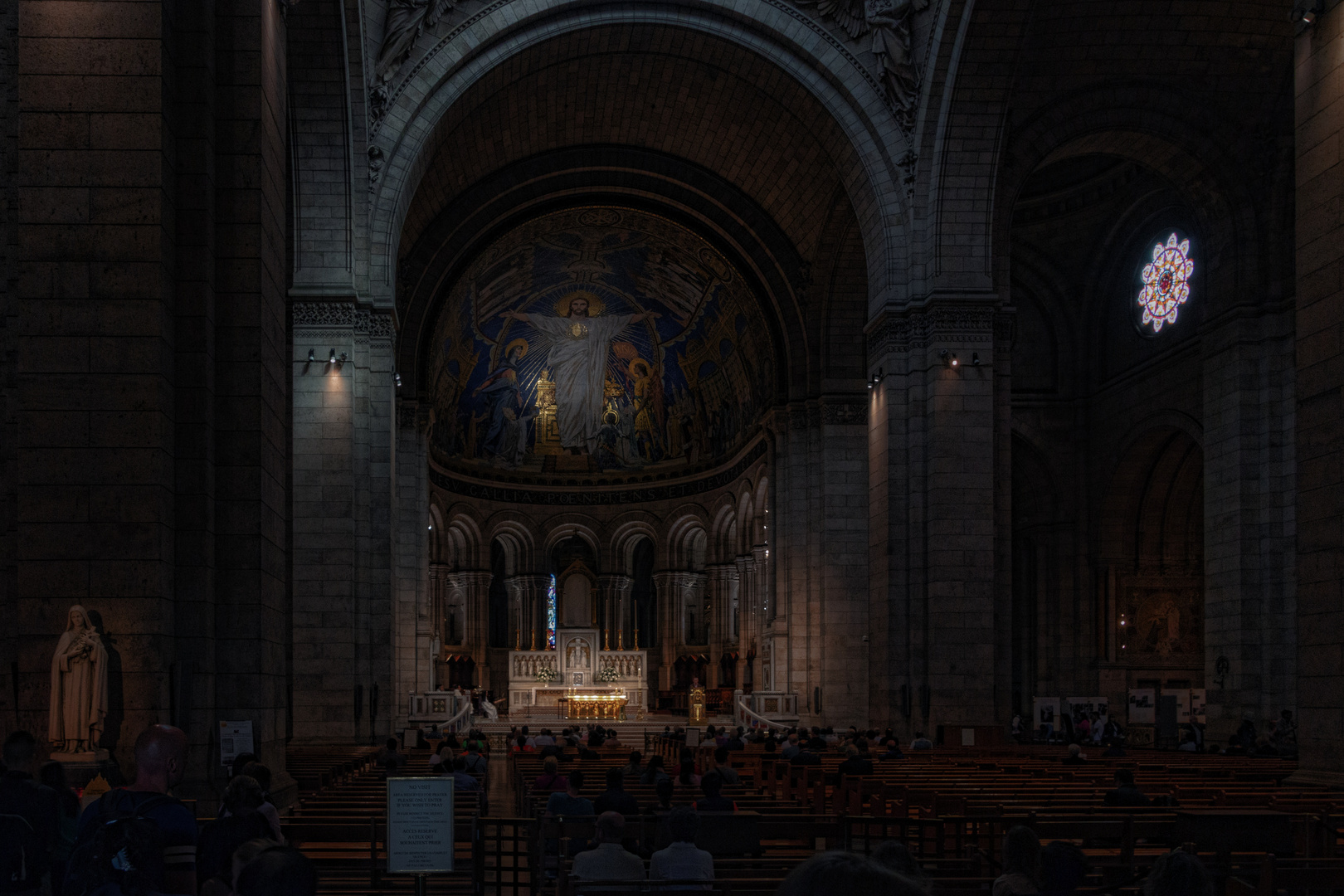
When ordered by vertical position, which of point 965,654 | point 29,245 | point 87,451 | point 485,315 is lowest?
point 965,654

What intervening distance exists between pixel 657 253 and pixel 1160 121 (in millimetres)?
17116

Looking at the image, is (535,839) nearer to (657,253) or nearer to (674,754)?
(674,754)

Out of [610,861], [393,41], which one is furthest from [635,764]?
[393,41]

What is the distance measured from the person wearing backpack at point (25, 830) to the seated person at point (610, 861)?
2.69 m

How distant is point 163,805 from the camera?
16.5 feet

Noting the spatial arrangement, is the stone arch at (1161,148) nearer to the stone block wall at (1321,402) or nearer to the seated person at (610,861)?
the stone block wall at (1321,402)

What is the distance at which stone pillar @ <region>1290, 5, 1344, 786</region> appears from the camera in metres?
12.7

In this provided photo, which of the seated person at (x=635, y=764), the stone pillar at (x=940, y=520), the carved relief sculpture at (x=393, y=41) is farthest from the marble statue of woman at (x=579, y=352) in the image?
the seated person at (x=635, y=764)

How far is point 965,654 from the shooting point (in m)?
23.8

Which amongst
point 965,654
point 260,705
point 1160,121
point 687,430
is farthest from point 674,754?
point 687,430

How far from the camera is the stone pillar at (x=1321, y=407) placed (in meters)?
12.7

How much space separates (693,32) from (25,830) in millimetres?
24218

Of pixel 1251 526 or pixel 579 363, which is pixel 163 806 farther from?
pixel 579 363

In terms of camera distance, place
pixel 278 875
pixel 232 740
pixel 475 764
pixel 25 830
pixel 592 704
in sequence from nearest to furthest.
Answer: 1. pixel 278 875
2. pixel 25 830
3. pixel 232 740
4. pixel 475 764
5. pixel 592 704
